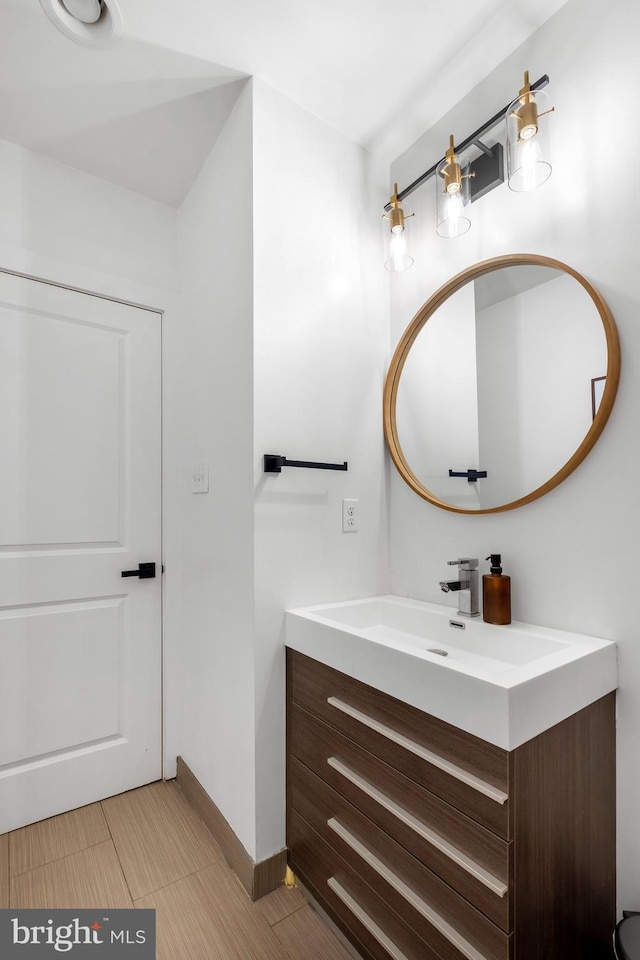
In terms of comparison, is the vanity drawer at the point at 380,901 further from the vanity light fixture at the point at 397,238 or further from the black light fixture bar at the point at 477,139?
the black light fixture bar at the point at 477,139

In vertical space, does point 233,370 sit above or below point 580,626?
above

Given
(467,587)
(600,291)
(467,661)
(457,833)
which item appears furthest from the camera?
(467,587)

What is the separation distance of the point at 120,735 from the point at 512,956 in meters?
1.54

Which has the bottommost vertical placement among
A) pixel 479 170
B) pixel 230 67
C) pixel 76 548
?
pixel 76 548

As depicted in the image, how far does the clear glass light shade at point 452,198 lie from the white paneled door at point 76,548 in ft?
3.99

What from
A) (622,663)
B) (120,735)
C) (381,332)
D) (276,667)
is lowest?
(120,735)

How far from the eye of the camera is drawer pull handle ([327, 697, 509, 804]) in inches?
34.8

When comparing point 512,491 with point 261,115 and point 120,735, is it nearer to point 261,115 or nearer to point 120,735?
point 261,115

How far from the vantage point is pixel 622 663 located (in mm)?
1123

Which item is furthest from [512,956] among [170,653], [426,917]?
[170,653]

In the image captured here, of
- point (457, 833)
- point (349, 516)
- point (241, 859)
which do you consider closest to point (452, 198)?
point (349, 516)

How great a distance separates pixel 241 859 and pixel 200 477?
123 cm

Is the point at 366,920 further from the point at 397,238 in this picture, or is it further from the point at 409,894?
the point at 397,238

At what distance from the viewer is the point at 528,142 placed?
1.23m
